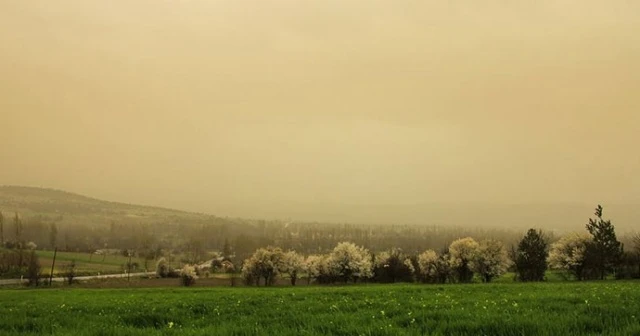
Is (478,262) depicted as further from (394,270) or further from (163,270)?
(163,270)

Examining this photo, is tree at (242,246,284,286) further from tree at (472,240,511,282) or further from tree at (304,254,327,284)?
→ tree at (472,240,511,282)

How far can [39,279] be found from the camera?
108 m

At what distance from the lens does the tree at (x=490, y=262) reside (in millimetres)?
92062

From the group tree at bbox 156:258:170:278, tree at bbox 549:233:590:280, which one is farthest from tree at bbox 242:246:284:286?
tree at bbox 549:233:590:280

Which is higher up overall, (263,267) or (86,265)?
(263,267)

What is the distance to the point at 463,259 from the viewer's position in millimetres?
95000

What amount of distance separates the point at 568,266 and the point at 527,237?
37.4ft

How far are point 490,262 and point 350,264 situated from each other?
28.0m

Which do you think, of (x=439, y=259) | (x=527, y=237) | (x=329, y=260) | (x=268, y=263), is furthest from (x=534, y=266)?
(x=268, y=263)

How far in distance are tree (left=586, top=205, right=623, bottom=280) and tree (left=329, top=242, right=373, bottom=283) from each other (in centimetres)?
4237

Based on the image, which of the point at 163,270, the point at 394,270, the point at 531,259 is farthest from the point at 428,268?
the point at 163,270

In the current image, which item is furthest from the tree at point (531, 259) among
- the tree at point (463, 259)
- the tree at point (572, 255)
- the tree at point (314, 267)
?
the tree at point (314, 267)

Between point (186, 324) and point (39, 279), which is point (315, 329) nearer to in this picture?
point (186, 324)

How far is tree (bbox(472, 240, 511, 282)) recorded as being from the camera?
92.1 m
